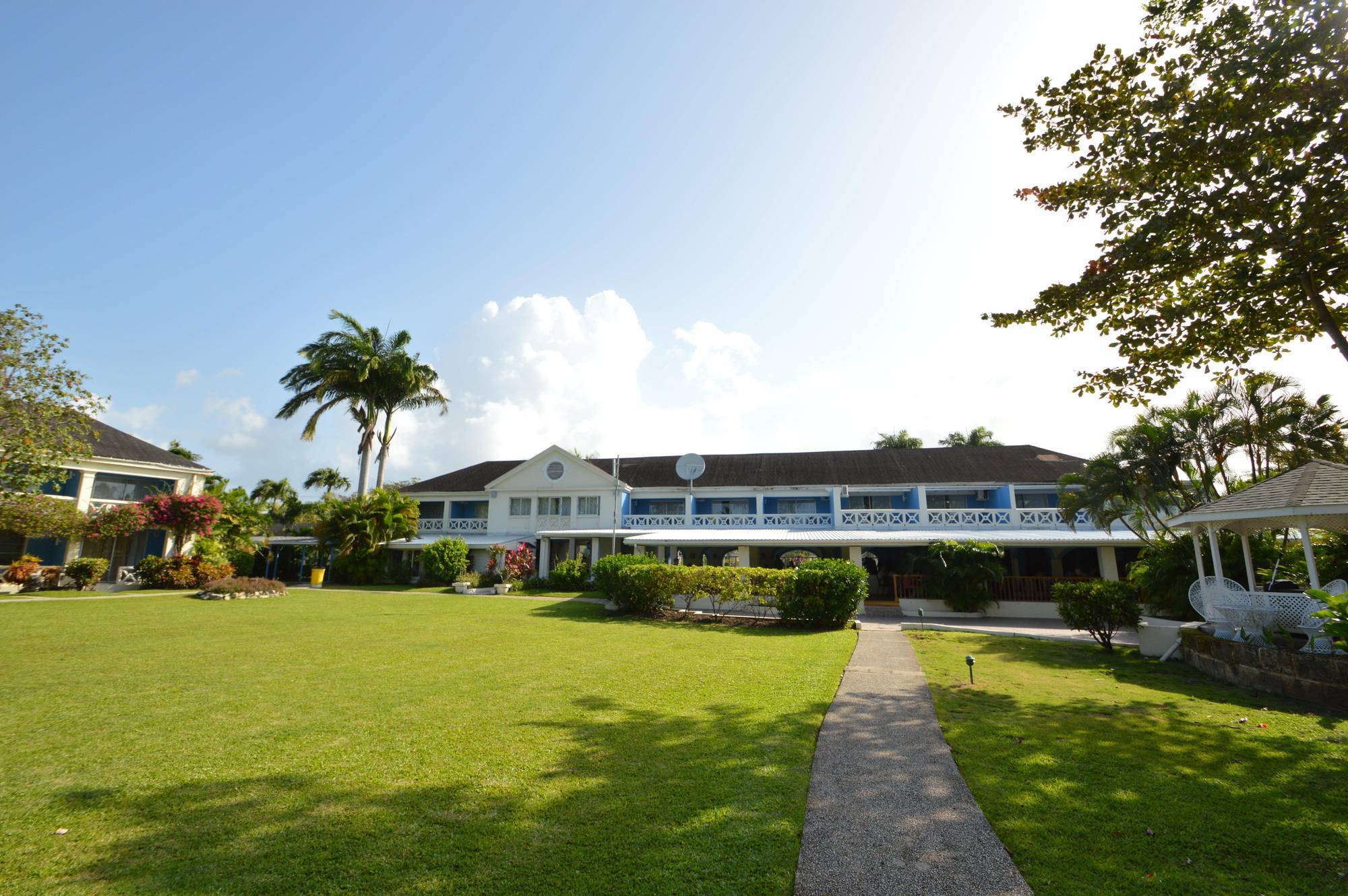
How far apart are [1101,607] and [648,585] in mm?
10938

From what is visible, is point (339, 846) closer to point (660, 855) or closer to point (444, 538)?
point (660, 855)

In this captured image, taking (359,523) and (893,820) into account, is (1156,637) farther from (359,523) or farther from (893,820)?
(359,523)

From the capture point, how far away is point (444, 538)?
27.5m

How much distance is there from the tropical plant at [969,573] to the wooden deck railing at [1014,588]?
1.57 feet

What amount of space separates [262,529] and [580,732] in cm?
3295

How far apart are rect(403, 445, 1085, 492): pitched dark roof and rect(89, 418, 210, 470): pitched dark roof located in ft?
34.6

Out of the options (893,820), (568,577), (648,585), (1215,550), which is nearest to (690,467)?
(568,577)

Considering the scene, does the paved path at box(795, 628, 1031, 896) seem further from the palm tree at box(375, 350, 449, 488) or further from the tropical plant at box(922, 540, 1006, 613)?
the palm tree at box(375, 350, 449, 488)

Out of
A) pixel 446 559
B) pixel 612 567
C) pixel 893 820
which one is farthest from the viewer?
pixel 446 559

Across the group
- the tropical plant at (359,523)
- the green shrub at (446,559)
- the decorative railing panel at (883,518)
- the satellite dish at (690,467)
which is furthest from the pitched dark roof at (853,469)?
the green shrub at (446,559)

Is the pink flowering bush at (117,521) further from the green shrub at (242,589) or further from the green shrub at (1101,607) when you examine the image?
the green shrub at (1101,607)

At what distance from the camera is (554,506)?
3105 cm

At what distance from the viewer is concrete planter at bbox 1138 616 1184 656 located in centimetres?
1158

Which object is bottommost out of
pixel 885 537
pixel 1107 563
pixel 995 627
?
pixel 995 627
